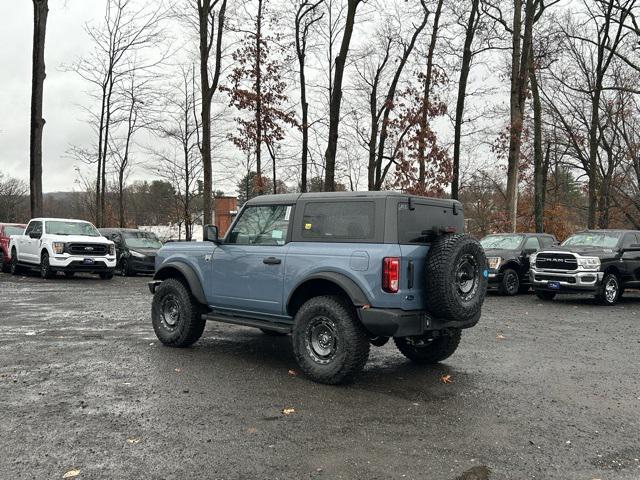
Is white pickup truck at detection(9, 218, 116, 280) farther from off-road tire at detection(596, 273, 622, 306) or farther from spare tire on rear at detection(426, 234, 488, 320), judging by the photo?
spare tire on rear at detection(426, 234, 488, 320)

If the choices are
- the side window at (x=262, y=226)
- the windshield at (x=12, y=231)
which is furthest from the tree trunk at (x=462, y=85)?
the side window at (x=262, y=226)

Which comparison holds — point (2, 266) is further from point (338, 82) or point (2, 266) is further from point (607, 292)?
point (607, 292)

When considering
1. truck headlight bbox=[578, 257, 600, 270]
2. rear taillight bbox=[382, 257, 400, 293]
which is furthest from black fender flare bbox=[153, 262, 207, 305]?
truck headlight bbox=[578, 257, 600, 270]

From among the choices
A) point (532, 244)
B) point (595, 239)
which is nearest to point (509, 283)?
point (532, 244)

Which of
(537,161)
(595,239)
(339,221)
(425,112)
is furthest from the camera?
(425,112)

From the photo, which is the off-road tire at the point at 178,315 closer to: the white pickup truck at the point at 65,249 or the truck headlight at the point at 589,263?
the truck headlight at the point at 589,263

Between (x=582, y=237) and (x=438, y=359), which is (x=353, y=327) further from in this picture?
(x=582, y=237)

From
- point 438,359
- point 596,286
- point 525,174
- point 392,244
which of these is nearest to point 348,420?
point 392,244

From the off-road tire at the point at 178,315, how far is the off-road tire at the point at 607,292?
10.5m

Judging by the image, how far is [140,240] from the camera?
2316 centimetres

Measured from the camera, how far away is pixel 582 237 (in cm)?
1595

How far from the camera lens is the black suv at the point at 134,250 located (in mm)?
22062

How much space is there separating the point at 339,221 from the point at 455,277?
137 centimetres

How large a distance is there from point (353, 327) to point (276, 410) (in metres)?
1.21
